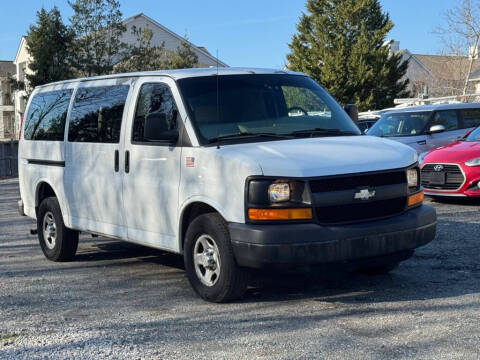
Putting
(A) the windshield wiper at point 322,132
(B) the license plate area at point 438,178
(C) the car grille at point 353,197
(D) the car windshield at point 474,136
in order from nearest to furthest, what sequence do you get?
(C) the car grille at point 353,197 → (A) the windshield wiper at point 322,132 → (B) the license plate area at point 438,178 → (D) the car windshield at point 474,136

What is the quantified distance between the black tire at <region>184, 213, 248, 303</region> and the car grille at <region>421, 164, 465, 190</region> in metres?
6.64

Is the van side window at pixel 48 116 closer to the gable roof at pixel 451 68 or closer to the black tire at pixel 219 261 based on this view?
the black tire at pixel 219 261

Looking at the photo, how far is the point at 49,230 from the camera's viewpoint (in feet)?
27.8

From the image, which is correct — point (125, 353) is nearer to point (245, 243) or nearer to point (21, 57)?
point (245, 243)

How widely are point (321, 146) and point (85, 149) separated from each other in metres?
2.91

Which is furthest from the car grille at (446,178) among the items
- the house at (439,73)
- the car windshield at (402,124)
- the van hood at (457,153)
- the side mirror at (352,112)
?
the house at (439,73)

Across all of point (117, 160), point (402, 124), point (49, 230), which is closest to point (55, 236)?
point (49, 230)

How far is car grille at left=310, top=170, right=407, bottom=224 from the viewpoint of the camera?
5383mm

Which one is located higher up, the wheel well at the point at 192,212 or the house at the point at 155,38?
the house at the point at 155,38

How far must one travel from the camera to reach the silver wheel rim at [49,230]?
27.5 feet

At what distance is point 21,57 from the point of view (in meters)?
56.4

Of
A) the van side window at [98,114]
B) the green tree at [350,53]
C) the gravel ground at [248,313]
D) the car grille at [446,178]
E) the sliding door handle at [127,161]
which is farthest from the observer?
the green tree at [350,53]

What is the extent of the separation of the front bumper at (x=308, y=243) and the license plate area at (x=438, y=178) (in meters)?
6.27

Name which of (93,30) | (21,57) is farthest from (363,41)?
(21,57)
